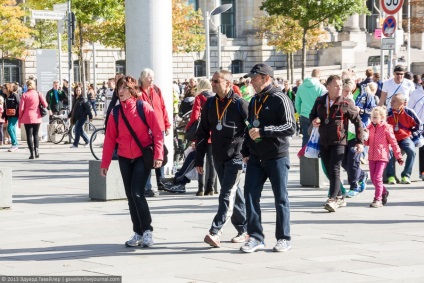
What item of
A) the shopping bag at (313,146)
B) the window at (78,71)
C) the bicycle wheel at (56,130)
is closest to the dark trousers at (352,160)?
the shopping bag at (313,146)

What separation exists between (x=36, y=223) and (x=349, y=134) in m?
4.49

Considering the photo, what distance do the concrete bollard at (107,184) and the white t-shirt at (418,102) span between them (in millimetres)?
5856

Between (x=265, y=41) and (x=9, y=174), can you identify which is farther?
(x=265, y=41)

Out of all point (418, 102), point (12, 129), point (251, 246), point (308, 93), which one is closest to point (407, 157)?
point (418, 102)

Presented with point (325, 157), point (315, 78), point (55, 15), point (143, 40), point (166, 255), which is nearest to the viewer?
point (166, 255)

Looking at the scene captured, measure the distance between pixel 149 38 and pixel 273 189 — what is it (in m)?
7.57

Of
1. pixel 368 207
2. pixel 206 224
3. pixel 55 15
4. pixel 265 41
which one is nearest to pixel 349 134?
pixel 368 207

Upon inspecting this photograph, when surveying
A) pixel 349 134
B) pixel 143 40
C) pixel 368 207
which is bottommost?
pixel 368 207

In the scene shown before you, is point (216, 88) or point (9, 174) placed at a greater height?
point (216, 88)

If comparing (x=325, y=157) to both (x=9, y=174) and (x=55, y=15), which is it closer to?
(x=9, y=174)

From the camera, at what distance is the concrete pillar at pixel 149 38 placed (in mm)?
17469

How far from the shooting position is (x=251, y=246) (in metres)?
10.3

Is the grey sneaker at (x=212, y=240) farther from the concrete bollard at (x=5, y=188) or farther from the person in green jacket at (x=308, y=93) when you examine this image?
the person in green jacket at (x=308, y=93)

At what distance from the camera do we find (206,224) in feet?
40.7
